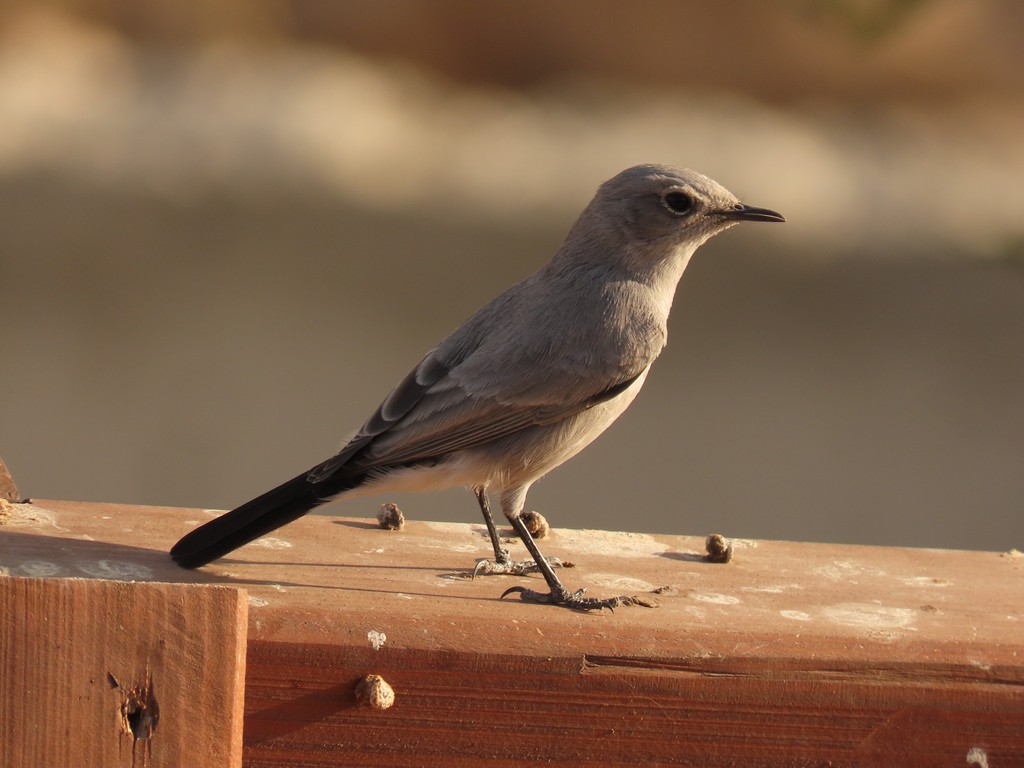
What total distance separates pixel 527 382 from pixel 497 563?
0.38 metres

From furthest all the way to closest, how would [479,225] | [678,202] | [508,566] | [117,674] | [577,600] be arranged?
[479,225] < [678,202] < [508,566] < [577,600] < [117,674]

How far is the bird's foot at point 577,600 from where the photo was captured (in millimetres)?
2354

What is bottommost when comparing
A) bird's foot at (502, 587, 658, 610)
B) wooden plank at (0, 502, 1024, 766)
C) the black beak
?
wooden plank at (0, 502, 1024, 766)

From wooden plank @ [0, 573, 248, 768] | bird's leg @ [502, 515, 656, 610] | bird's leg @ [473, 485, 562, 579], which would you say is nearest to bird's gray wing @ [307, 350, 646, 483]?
bird's leg @ [473, 485, 562, 579]

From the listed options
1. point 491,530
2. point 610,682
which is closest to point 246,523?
point 491,530

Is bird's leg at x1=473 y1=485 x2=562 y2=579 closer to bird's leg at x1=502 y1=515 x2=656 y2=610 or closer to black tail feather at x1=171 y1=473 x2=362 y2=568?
bird's leg at x1=502 y1=515 x2=656 y2=610

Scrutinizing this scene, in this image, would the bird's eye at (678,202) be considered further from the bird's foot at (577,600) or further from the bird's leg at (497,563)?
the bird's foot at (577,600)

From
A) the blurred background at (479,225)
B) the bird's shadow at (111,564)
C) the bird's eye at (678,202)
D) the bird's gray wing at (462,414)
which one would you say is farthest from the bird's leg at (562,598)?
the blurred background at (479,225)

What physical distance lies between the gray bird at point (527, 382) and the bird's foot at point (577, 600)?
14 centimetres

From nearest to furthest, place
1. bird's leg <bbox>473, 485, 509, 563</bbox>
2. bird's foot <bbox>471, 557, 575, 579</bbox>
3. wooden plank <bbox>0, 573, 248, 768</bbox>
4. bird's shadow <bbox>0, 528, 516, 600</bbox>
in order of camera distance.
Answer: wooden plank <bbox>0, 573, 248, 768</bbox>, bird's shadow <bbox>0, 528, 516, 600</bbox>, bird's foot <bbox>471, 557, 575, 579</bbox>, bird's leg <bbox>473, 485, 509, 563</bbox>

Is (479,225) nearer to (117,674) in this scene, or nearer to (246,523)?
(246,523)

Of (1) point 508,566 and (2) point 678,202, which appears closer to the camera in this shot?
(1) point 508,566

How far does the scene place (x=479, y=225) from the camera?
503 cm

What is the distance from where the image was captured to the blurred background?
183 inches
